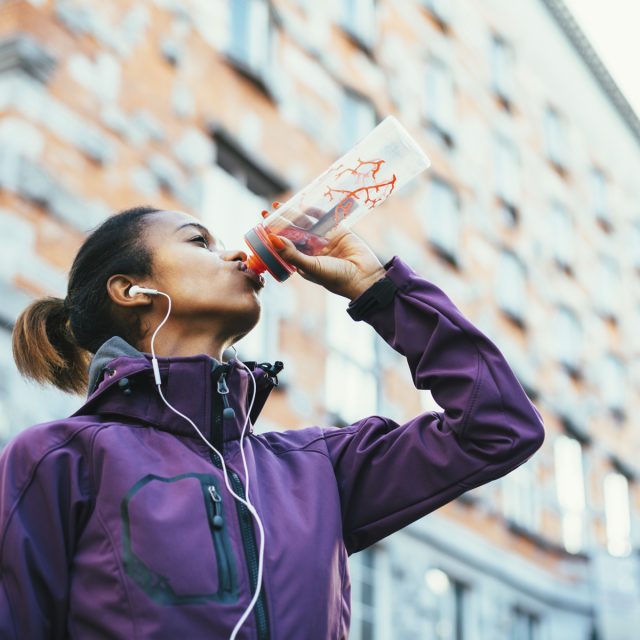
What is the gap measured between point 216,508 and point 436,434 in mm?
610

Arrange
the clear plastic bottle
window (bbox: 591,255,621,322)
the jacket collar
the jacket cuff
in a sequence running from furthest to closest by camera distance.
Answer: window (bbox: 591,255,621,322)
the clear plastic bottle
the jacket cuff
the jacket collar

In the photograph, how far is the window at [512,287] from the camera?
1528cm

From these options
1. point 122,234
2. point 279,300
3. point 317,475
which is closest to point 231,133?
point 279,300

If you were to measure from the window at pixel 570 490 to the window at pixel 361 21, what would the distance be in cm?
654

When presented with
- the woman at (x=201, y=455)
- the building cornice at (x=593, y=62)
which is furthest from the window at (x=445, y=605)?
the building cornice at (x=593, y=62)

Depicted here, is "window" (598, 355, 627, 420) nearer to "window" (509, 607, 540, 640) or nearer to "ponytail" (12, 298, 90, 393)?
"window" (509, 607, 540, 640)

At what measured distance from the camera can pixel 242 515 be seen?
7.47 feet

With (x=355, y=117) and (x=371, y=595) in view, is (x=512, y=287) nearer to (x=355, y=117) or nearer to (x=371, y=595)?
(x=355, y=117)

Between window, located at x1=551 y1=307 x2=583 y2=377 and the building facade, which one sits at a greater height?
the building facade

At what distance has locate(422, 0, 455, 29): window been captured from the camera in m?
15.4

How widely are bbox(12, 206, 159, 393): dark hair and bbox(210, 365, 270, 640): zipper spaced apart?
0.48 meters

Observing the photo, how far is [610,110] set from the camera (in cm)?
2270

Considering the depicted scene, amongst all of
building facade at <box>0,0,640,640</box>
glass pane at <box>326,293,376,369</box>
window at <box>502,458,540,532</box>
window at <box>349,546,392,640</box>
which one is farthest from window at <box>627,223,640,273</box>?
window at <box>349,546,392,640</box>

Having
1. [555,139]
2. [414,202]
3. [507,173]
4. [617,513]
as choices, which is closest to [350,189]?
[414,202]
